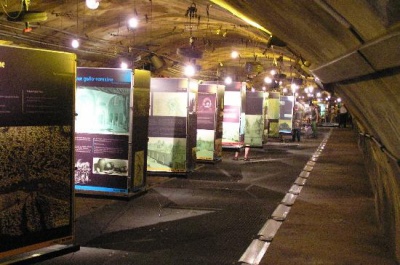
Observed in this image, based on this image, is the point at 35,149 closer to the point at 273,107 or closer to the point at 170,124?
the point at 170,124

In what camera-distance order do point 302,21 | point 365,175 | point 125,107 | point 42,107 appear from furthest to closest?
1. point 365,175
2. point 125,107
3. point 42,107
4. point 302,21

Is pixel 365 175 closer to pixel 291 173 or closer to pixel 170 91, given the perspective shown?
pixel 291 173

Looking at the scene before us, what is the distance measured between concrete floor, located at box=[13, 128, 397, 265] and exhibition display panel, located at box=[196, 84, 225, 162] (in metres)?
3.28

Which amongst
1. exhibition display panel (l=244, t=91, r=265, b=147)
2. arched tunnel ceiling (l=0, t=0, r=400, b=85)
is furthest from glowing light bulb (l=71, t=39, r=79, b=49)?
exhibition display panel (l=244, t=91, r=265, b=147)

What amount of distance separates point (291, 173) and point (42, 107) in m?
9.93

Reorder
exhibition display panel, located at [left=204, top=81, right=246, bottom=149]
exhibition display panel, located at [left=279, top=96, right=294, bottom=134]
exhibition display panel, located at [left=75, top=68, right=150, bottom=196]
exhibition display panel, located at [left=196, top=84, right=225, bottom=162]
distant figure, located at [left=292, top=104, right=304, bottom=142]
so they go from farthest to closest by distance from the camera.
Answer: exhibition display panel, located at [left=279, top=96, right=294, bottom=134], distant figure, located at [left=292, top=104, right=304, bottom=142], exhibition display panel, located at [left=204, top=81, right=246, bottom=149], exhibition display panel, located at [left=196, top=84, right=225, bottom=162], exhibition display panel, located at [left=75, top=68, right=150, bottom=196]

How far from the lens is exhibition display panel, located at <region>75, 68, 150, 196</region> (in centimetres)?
1025

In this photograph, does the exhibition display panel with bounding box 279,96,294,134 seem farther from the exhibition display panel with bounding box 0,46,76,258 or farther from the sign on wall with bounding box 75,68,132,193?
the exhibition display panel with bounding box 0,46,76,258

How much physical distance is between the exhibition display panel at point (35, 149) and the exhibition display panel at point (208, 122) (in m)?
10.4

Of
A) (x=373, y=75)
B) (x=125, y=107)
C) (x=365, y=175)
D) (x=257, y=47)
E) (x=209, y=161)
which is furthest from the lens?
(x=257, y=47)

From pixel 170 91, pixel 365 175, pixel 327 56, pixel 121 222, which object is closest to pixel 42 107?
pixel 121 222

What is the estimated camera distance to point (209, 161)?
16.8m

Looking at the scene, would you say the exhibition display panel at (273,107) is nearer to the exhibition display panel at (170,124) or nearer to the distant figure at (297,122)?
the distant figure at (297,122)

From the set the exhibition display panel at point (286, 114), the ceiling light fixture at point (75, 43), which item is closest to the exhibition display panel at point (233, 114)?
the ceiling light fixture at point (75, 43)
